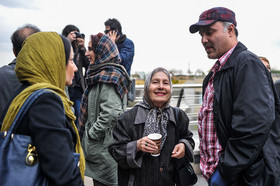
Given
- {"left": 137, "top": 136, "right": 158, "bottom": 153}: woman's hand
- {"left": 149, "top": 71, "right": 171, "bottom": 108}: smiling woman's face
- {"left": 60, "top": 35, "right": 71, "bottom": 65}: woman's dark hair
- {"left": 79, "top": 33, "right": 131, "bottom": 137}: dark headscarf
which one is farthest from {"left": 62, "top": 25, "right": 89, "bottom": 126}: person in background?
{"left": 60, "top": 35, "right": 71, "bottom": 65}: woman's dark hair

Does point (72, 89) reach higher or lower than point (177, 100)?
higher

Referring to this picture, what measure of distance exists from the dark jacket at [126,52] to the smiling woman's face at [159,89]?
2.24 m

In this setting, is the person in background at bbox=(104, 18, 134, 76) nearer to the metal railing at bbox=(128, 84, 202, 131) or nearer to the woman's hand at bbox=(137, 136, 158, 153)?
the metal railing at bbox=(128, 84, 202, 131)

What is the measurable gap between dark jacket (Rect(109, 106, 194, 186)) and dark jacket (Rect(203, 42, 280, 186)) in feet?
1.80

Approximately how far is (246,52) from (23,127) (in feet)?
5.34

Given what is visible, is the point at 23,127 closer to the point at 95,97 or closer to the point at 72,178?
the point at 72,178

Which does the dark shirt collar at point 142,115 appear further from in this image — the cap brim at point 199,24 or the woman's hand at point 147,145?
the cap brim at point 199,24

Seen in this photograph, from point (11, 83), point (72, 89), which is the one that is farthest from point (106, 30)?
point (11, 83)

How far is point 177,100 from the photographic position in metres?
6.19

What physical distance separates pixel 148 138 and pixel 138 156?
28cm

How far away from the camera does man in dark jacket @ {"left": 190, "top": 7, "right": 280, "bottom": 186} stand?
65.0 inches

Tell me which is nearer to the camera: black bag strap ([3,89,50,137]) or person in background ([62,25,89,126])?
black bag strap ([3,89,50,137])

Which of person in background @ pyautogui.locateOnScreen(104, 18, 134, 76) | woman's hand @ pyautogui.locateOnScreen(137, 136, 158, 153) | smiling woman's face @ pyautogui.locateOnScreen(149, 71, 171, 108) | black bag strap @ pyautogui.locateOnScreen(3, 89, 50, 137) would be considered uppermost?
person in background @ pyautogui.locateOnScreen(104, 18, 134, 76)

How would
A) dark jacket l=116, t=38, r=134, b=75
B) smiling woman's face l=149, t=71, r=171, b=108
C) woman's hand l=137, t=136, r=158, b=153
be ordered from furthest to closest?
1. dark jacket l=116, t=38, r=134, b=75
2. smiling woman's face l=149, t=71, r=171, b=108
3. woman's hand l=137, t=136, r=158, b=153
